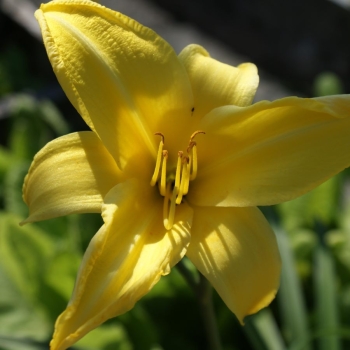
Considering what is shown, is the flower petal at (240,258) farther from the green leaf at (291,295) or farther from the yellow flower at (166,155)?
Answer: the green leaf at (291,295)

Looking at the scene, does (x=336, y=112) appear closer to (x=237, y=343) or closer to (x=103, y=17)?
(x=103, y=17)

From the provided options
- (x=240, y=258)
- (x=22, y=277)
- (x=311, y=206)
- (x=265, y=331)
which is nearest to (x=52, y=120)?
(x=22, y=277)

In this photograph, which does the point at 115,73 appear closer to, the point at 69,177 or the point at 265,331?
the point at 69,177

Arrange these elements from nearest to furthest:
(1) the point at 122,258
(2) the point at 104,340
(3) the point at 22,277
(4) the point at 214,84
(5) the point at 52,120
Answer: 1. (1) the point at 122,258
2. (4) the point at 214,84
3. (2) the point at 104,340
4. (3) the point at 22,277
5. (5) the point at 52,120

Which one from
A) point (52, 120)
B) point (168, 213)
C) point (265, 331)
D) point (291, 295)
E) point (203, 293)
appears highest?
point (168, 213)

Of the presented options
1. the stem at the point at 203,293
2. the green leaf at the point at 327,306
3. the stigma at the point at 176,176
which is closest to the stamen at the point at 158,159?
the stigma at the point at 176,176

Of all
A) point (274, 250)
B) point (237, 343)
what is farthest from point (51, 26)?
point (237, 343)

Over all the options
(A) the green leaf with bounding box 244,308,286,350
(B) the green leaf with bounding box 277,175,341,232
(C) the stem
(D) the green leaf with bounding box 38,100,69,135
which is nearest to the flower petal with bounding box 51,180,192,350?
(C) the stem
